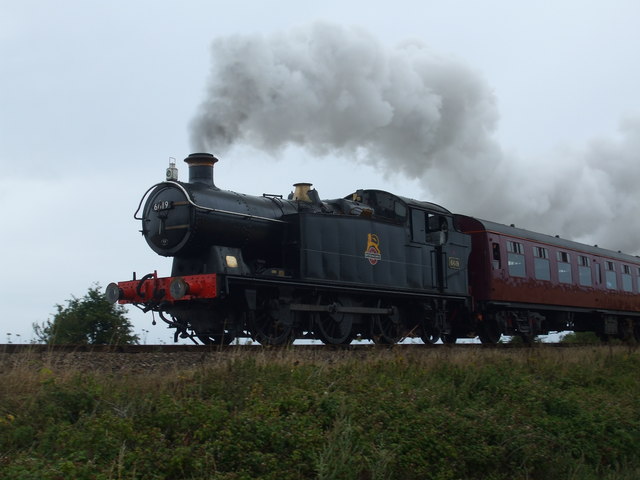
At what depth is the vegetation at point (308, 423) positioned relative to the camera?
558cm

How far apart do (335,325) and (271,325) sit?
5.45 feet

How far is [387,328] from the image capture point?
587 inches

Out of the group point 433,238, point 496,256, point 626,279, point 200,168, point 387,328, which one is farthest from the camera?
point 626,279

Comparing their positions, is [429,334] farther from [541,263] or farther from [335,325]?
[541,263]

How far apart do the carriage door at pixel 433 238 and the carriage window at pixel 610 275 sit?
8.95 m

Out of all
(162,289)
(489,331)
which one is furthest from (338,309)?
(489,331)

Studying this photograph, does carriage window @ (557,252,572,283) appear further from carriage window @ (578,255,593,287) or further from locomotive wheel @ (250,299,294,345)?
locomotive wheel @ (250,299,294,345)

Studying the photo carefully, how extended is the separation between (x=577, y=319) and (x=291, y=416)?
1793cm

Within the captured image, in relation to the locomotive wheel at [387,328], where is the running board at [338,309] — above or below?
above

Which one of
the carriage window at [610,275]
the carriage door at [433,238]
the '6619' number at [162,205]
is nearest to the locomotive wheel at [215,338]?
the '6619' number at [162,205]

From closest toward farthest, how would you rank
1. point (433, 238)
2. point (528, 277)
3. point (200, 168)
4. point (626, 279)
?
1. point (200, 168)
2. point (433, 238)
3. point (528, 277)
4. point (626, 279)

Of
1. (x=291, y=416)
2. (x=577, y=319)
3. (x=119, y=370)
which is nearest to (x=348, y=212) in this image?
(x=119, y=370)

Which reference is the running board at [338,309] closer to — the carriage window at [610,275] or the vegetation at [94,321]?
the vegetation at [94,321]

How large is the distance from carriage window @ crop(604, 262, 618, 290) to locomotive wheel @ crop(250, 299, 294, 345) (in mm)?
13896
